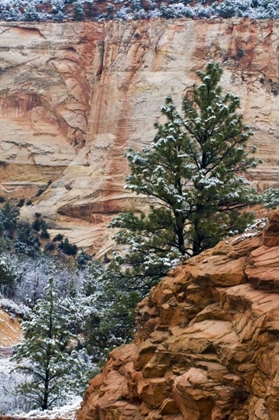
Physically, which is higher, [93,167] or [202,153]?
[202,153]

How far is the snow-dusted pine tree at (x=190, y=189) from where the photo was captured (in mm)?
13102

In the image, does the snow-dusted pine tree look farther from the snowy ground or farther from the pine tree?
the snowy ground

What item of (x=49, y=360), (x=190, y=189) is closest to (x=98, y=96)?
(x=190, y=189)

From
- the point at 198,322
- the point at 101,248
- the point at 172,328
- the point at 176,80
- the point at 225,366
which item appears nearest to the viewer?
the point at 225,366

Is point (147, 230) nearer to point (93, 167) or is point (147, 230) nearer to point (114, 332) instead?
point (114, 332)

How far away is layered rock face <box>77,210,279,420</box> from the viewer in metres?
5.37

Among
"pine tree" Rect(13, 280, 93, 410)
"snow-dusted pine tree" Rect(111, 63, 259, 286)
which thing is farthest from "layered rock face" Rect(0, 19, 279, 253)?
"snow-dusted pine tree" Rect(111, 63, 259, 286)

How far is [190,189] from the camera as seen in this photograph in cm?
1399

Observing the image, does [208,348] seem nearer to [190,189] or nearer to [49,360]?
[190,189]

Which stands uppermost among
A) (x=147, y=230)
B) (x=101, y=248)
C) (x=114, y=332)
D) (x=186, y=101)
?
(x=186, y=101)

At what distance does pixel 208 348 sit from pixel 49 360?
9.55 m

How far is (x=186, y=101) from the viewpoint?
1566 cm

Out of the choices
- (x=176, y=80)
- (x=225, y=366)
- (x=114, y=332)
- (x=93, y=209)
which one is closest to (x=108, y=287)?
(x=114, y=332)

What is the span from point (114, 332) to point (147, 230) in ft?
8.52
